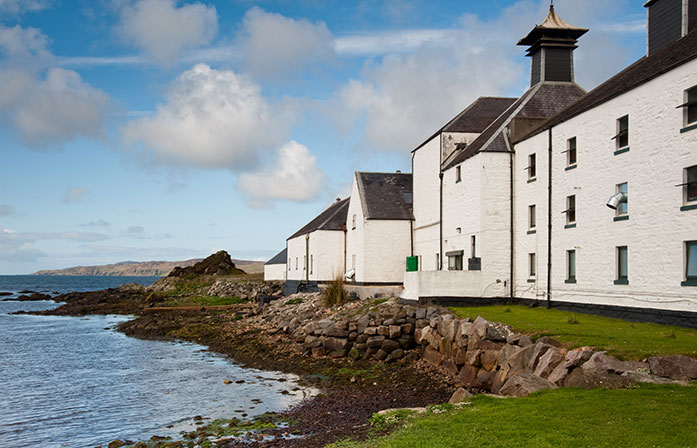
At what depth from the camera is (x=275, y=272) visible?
7088 centimetres

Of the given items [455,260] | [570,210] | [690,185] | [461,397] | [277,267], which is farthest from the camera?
[277,267]

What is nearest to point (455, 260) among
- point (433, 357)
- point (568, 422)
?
point (433, 357)

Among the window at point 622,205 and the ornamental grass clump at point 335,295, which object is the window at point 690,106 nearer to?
the window at point 622,205

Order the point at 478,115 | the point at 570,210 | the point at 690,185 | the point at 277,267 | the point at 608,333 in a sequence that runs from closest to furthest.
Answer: the point at 608,333
the point at 690,185
the point at 570,210
the point at 478,115
the point at 277,267

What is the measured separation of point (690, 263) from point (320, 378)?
508 inches

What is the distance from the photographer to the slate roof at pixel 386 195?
133 feet

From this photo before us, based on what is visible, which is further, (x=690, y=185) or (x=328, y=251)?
(x=328, y=251)

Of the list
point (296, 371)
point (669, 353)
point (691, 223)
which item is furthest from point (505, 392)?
point (296, 371)

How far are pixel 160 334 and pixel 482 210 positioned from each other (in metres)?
23.9

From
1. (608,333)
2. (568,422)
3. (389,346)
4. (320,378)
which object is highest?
(608,333)

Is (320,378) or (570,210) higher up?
(570,210)

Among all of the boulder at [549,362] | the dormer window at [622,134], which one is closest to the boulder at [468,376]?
the boulder at [549,362]

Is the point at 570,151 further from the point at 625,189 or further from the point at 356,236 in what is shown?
the point at 356,236

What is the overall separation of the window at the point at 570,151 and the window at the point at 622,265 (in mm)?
4716
